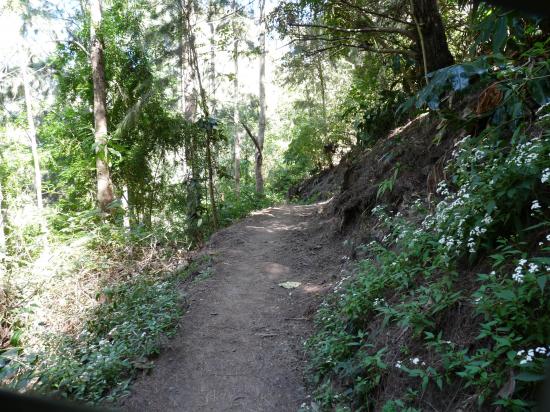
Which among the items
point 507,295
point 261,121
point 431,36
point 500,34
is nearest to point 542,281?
point 507,295

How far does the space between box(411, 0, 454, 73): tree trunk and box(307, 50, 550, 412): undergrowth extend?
2252 millimetres

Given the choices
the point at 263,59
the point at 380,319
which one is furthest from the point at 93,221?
the point at 263,59

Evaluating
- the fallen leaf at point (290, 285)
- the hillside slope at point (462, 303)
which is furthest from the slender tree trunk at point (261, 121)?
the hillside slope at point (462, 303)

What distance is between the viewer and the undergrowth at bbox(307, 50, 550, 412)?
8.52 feet

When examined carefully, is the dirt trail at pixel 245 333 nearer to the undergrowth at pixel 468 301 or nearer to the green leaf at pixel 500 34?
the undergrowth at pixel 468 301

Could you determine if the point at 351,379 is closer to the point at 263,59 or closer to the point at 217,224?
the point at 217,224

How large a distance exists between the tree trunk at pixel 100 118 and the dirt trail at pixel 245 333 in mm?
3530

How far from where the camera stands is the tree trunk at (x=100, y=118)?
10.7m

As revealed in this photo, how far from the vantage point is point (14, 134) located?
2125 cm

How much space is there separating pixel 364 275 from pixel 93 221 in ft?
24.2

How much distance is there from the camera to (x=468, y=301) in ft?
10.8

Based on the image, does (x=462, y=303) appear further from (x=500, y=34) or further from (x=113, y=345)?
(x=113, y=345)

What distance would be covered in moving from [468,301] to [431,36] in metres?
5.16

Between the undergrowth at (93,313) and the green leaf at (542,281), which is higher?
the green leaf at (542,281)
